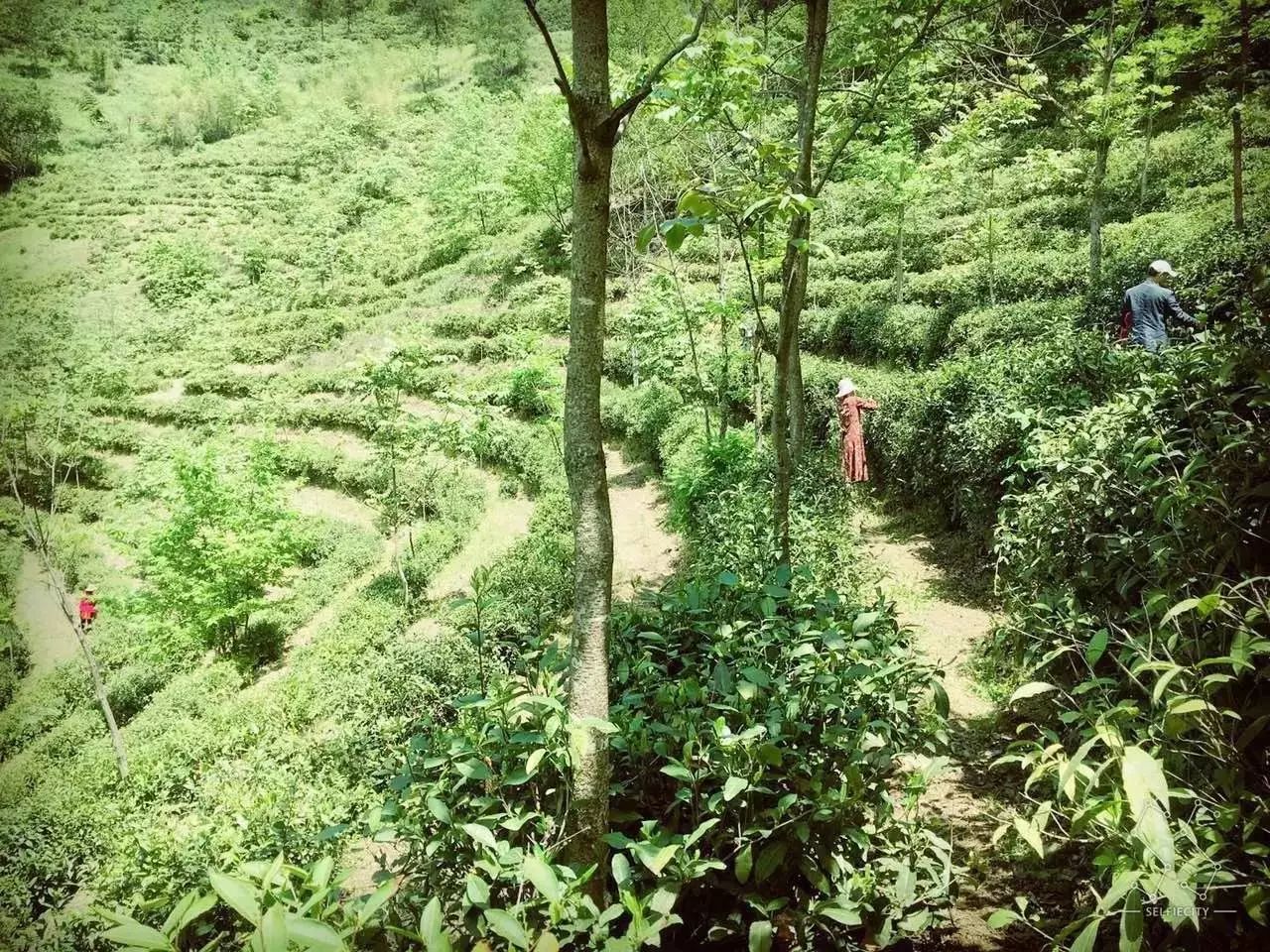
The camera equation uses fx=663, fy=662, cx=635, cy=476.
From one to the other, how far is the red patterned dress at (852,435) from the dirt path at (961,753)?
3.73 feet

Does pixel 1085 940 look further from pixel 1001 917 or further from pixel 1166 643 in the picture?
pixel 1166 643

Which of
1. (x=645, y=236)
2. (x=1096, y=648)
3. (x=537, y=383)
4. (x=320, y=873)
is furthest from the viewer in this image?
(x=537, y=383)

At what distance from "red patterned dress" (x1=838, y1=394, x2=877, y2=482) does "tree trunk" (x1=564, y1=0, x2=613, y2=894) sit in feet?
21.8

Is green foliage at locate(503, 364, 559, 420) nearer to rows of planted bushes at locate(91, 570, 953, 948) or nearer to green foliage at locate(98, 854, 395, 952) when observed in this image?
rows of planted bushes at locate(91, 570, 953, 948)

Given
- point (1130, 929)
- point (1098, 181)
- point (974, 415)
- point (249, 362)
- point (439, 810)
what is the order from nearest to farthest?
point (1130, 929) → point (439, 810) → point (974, 415) → point (1098, 181) → point (249, 362)

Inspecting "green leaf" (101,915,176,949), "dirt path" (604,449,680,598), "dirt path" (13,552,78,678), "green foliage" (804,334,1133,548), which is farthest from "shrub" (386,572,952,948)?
"dirt path" (13,552,78,678)

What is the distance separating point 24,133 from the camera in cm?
5194

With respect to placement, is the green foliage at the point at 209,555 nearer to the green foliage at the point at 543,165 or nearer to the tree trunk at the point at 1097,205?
the tree trunk at the point at 1097,205

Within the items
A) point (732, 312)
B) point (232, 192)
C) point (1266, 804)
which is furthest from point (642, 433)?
point (232, 192)

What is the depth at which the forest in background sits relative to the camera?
1.92 metres

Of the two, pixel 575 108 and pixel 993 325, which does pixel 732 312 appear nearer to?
pixel 993 325

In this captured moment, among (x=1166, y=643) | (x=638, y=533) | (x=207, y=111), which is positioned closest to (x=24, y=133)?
(x=207, y=111)

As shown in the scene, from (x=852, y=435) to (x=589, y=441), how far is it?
6765 mm

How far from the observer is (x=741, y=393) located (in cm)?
1230
